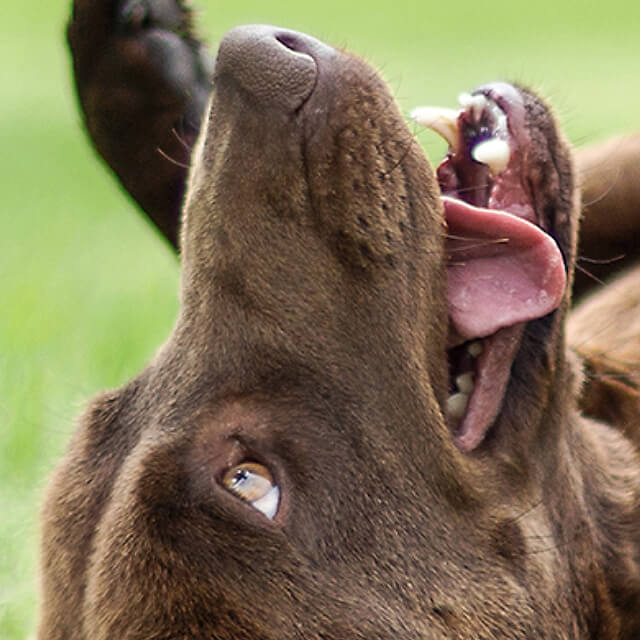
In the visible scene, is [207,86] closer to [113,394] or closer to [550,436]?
Result: [113,394]

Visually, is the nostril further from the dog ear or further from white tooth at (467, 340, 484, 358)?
the dog ear

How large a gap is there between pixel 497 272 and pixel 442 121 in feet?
1.46

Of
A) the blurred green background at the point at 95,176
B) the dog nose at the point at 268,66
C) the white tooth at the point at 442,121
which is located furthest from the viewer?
the blurred green background at the point at 95,176

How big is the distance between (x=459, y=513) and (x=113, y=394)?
0.87m

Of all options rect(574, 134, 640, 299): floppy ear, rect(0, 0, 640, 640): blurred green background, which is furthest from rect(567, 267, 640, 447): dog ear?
rect(0, 0, 640, 640): blurred green background

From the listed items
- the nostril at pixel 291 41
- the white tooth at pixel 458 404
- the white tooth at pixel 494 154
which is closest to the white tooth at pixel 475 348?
the white tooth at pixel 458 404

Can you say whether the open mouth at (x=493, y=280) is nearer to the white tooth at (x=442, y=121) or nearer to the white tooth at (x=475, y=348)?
the white tooth at (x=475, y=348)

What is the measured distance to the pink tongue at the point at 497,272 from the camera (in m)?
2.89

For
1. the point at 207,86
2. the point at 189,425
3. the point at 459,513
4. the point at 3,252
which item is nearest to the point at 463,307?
the point at 459,513

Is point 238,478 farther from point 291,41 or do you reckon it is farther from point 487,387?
point 291,41

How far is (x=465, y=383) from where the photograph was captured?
9.57 ft

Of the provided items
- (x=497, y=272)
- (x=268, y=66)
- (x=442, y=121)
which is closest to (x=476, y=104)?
(x=442, y=121)

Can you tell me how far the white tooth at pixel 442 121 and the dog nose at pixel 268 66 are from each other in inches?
18.0

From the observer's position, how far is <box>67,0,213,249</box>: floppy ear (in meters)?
4.01
